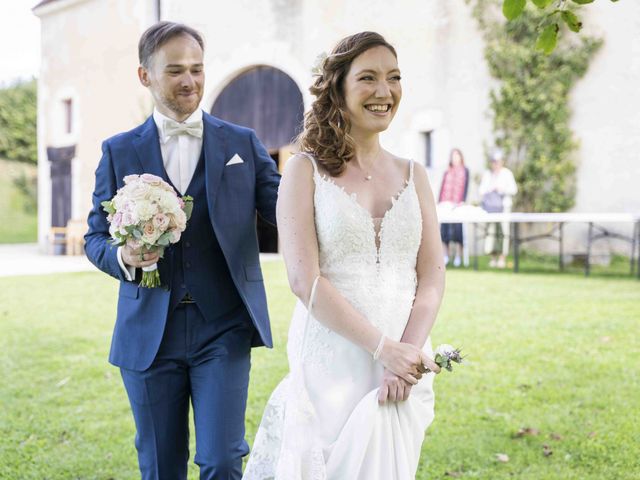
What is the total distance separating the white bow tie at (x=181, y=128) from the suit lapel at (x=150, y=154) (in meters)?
0.06

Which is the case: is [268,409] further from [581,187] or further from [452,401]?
[581,187]

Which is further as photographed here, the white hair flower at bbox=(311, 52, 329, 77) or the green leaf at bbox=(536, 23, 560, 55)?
the green leaf at bbox=(536, 23, 560, 55)

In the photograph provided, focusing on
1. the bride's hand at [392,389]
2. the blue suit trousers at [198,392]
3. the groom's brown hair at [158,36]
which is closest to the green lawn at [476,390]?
the blue suit trousers at [198,392]

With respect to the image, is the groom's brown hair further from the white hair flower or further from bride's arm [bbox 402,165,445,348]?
bride's arm [bbox 402,165,445,348]

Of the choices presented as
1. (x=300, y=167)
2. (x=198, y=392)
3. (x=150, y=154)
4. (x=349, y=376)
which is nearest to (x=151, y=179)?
(x=150, y=154)

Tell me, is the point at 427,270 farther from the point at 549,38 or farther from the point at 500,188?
the point at 500,188

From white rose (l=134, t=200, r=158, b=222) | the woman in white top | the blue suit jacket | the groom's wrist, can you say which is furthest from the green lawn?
the woman in white top

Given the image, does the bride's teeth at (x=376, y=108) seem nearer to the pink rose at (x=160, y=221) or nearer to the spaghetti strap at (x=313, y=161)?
the spaghetti strap at (x=313, y=161)

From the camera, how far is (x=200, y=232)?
2.75 m

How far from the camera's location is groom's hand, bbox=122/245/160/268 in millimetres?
2551

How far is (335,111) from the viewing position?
7.90 feet

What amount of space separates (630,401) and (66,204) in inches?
744

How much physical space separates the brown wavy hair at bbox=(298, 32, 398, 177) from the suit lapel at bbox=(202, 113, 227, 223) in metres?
0.46

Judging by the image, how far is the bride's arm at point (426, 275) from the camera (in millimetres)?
2385
